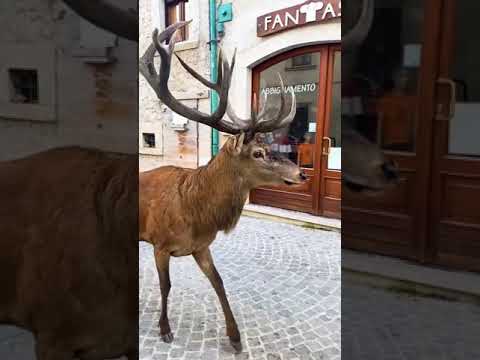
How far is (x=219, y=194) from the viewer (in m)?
2.15

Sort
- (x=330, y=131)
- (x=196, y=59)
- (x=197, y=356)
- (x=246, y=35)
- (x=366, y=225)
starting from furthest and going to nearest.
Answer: (x=330, y=131) → (x=246, y=35) → (x=196, y=59) → (x=197, y=356) → (x=366, y=225)

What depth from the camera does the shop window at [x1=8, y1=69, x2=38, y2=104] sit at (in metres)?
0.98

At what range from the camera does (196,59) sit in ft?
9.43

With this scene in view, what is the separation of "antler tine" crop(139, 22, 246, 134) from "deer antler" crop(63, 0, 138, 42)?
1.21m

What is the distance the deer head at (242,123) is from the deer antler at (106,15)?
1.13 metres

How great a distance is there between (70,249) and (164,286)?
1369 mm

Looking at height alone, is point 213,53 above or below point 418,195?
above

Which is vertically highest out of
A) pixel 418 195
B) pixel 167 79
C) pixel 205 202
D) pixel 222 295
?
pixel 167 79

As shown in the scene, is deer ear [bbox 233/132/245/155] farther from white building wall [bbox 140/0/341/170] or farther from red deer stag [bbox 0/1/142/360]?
red deer stag [bbox 0/1/142/360]

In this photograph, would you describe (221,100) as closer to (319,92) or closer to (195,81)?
(195,81)

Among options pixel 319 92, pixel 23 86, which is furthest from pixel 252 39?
pixel 23 86

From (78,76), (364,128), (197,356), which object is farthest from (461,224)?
(197,356)

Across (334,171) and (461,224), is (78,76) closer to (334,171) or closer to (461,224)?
(461,224)

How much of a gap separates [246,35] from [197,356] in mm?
2584
